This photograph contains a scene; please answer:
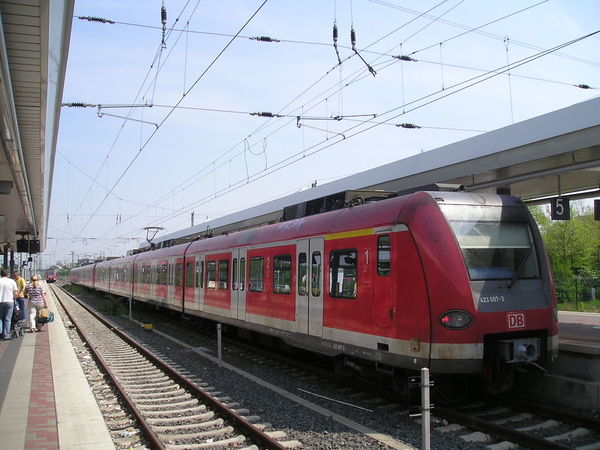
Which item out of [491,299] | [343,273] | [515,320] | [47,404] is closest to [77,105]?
Answer: [47,404]

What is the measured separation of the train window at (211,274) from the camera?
14750 millimetres

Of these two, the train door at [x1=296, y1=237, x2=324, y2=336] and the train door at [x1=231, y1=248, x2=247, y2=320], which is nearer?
the train door at [x1=296, y1=237, x2=324, y2=336]

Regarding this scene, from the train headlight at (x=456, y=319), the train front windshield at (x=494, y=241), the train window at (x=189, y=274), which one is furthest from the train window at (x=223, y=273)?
the train headlight at (x=456, y=319)

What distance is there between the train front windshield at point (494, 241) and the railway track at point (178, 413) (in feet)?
10.2

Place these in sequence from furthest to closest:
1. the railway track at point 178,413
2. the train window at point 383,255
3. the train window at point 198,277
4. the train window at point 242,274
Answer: the train window at point 198,277, the train window at point 242,274, the train window at point 383,255, the railway track at point 178,413

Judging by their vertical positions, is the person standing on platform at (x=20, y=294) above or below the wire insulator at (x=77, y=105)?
below

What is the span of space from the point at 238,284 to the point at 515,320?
23.4ft

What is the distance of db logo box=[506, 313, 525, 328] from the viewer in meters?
6.83

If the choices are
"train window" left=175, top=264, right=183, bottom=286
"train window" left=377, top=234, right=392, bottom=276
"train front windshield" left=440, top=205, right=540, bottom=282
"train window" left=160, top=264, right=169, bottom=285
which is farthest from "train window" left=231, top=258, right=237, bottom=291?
"train window" left=160, top=264, right=169, bottom=285

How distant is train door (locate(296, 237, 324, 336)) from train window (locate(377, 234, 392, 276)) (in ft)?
5.47

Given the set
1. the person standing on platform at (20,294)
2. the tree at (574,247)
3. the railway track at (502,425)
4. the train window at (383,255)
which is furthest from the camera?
the tree at (574,247)

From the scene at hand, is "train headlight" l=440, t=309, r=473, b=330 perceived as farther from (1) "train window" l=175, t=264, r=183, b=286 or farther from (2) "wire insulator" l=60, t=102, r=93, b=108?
(1) "train window" l=175, t=264, r=183, b=286

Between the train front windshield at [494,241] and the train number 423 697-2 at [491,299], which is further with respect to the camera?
the train front windshield at [494,241]

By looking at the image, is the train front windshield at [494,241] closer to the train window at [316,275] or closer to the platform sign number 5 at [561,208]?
the train window at [316,275]
